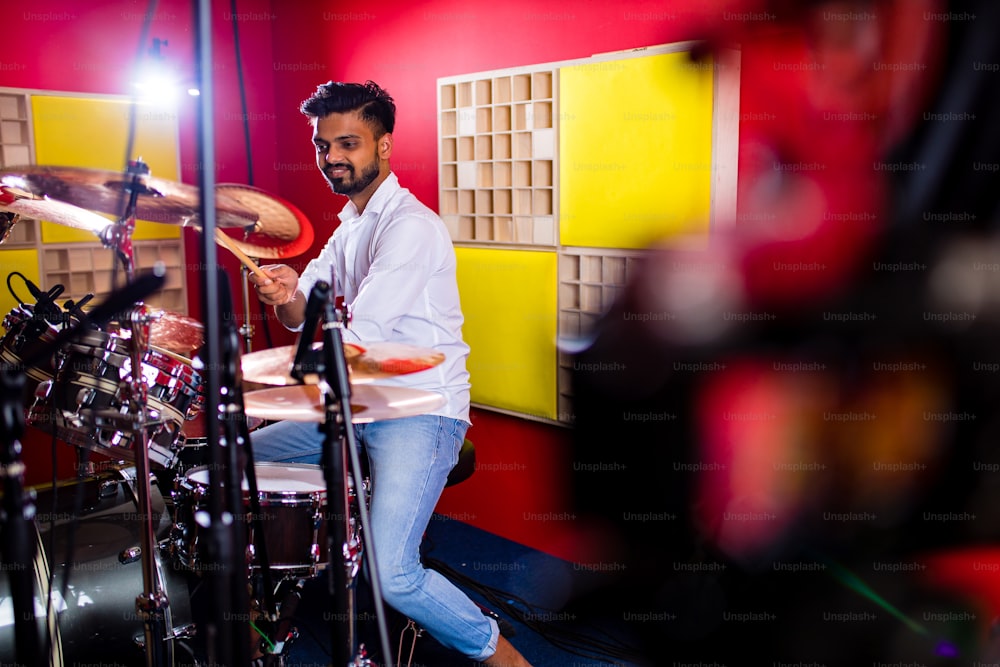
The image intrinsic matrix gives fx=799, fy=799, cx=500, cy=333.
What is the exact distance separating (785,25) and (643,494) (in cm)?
150

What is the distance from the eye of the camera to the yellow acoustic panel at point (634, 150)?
7.99 feet

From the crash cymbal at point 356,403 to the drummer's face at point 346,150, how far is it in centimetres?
80

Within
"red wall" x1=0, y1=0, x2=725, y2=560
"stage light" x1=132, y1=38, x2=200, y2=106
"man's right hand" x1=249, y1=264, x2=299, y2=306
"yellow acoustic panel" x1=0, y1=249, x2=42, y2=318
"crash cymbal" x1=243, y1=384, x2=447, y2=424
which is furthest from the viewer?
"stage light" x1=132, y1=38, x2=200, y2=106

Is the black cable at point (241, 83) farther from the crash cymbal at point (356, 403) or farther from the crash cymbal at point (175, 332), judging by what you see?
the crash cymbal at point (356, 403)

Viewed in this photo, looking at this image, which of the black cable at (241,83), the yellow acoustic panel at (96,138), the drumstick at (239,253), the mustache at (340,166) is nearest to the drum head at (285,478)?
the drumstick at (239,253)

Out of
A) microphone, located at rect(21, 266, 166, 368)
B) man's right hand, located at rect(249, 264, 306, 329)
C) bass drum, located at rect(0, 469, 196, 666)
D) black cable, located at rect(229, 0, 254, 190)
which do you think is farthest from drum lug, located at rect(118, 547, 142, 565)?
black cable, located at rect(229, 0, 254, 190)

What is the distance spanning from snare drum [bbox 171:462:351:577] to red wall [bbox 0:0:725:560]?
1198mm

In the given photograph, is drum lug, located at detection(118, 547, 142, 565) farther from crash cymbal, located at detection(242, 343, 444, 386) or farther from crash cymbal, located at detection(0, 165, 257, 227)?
crash cymbal, located at detection(0, 165, 257, 227)

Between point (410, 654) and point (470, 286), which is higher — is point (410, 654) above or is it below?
below

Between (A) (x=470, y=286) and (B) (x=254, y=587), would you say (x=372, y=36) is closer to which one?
(A) (x=470, y=286)

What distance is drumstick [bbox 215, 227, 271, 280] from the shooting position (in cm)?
167

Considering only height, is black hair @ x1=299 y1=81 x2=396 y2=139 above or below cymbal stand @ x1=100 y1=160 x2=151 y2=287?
above

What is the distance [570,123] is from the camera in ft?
9.07

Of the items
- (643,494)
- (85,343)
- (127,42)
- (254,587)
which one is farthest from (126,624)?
(127,42)
